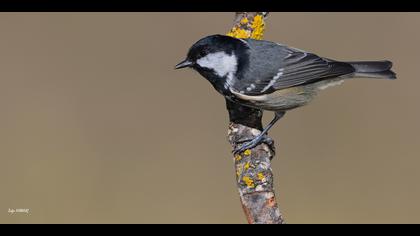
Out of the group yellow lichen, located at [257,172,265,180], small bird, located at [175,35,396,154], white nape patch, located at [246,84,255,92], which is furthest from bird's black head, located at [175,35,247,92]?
yellow lichen, located at [257,172,265,180]

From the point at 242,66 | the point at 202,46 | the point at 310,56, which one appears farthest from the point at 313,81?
the point at 202,46

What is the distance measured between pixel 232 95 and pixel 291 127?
2.42m

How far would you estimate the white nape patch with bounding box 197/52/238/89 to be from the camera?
4008mm

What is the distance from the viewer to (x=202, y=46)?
13.0 feet

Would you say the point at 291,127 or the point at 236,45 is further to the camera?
the point at 291,127

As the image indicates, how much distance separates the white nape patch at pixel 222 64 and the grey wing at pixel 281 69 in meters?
0.09

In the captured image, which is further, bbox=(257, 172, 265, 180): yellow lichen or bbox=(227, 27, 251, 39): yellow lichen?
bbox=(227, 27, 251, 39): yellow lichen

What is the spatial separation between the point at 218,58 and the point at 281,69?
0.48 metres

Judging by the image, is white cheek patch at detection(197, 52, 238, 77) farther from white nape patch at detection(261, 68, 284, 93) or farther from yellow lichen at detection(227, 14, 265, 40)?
yellow lichen at detection(227, 14, 265, 40)

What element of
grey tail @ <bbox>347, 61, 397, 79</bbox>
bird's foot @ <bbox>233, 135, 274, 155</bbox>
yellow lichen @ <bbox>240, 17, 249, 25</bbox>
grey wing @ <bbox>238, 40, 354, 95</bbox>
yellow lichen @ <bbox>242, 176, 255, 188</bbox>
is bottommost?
yellow lichen @ <bbox>242, 176, 255, 188</bbox>

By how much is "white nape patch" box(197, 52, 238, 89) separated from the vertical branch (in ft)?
1.12

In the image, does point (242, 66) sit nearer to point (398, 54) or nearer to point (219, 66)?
point (219, 66)

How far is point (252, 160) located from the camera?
393 centimetres

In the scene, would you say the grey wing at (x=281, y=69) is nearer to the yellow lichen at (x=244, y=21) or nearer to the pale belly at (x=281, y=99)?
the pale belly at (x=281, y=99)
